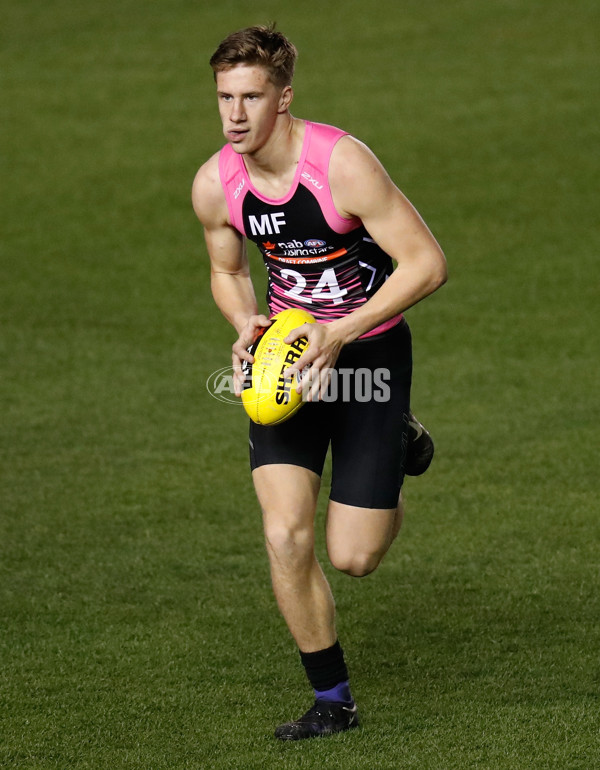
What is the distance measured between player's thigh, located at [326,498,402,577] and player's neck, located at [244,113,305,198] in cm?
123

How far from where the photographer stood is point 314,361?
177 inches

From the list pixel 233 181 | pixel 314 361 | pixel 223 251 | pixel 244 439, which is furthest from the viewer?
pixel 244 439

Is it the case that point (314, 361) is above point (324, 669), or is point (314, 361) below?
above

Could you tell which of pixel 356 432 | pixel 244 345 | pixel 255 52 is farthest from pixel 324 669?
pixel 255 52

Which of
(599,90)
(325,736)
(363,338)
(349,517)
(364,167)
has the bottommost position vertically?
(325,736)

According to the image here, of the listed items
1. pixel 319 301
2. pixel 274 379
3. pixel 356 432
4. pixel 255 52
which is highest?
pixel 255 52

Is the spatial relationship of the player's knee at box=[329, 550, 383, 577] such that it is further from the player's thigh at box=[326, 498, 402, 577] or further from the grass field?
the grass field

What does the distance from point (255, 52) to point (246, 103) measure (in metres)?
0.18

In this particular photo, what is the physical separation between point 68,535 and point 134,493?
77 centimetres

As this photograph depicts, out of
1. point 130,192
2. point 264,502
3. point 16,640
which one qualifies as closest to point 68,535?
point 16,640

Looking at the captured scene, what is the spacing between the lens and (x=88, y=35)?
2261 centimetres

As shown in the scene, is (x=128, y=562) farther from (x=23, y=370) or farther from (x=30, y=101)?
(x=30, y=101)

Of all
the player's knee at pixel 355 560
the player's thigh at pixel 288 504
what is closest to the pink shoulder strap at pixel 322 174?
the player's thigh at pixel 288 504

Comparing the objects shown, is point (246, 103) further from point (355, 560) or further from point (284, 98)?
point (355, 560)
